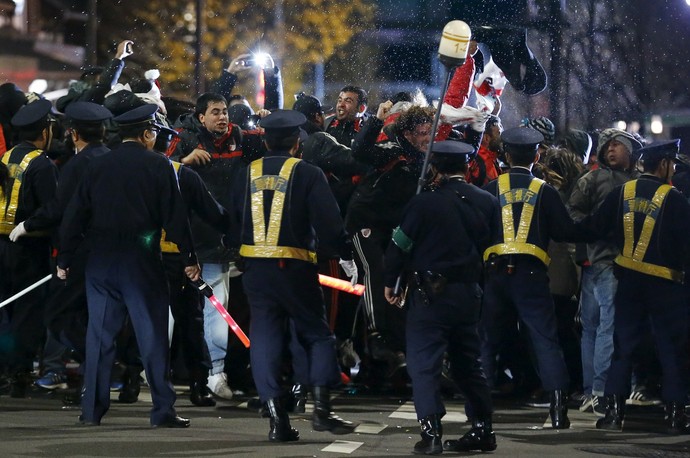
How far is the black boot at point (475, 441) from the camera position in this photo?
30.0ft

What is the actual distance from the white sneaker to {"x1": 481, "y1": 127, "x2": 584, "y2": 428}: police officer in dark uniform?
7.56 feet

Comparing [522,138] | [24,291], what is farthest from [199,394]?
[522,138]

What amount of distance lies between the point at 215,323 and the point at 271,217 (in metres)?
2.26

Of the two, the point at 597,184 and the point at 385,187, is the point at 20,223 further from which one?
the point at 597,184

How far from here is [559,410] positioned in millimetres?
10289

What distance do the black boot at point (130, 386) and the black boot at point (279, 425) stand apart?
214 cm

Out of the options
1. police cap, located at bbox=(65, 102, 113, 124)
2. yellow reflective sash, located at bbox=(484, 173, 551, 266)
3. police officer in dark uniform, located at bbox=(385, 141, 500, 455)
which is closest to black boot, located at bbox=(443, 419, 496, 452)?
police officer in dark uniform, located at bbox=(385, 141, 500, 455)

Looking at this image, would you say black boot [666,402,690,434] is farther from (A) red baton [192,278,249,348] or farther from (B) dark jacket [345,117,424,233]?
(A) red baton [192,278,249,348]

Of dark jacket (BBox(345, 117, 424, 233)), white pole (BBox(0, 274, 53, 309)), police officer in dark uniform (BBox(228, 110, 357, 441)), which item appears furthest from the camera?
dark jacket (BBox(345, 117, 424, 233))

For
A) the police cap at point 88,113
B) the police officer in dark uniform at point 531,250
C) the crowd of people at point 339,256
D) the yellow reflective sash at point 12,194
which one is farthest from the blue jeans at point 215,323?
the police officer in dark uniform at point 531,250

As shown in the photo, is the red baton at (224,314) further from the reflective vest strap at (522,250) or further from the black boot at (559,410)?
the black boot at (559,410)

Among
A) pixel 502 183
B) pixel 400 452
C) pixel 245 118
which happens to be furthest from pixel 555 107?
pixel 400 452

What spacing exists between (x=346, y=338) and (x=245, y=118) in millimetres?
2041

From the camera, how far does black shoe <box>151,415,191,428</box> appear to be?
9758 millimetres
